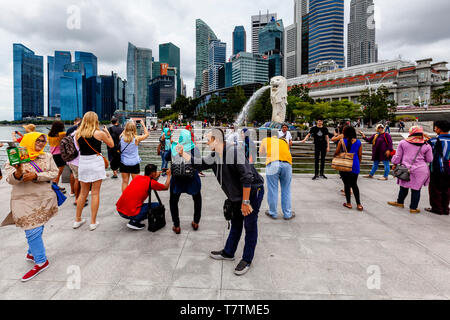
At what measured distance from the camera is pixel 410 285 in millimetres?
2467

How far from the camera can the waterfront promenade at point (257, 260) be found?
2363 millimetres

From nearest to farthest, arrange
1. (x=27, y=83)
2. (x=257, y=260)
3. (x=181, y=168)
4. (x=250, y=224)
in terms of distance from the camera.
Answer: (x=250, y=224) < (x=257, y=260) < (x=181, y=168) < (x=27, y=83)

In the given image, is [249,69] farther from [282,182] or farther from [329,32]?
[282,182]

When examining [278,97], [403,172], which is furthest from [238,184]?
[278,97]

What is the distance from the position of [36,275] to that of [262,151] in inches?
145

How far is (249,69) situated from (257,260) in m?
158

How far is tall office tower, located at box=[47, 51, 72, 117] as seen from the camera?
109438 mm

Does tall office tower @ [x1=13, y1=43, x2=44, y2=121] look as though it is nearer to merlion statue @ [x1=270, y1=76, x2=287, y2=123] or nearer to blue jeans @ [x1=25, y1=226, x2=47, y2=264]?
merlion statue @ [x1=270, y1=76, x2=287, y2=123]

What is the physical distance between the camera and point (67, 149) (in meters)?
3.93

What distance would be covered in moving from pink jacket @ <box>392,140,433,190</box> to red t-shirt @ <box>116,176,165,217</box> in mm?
4937
